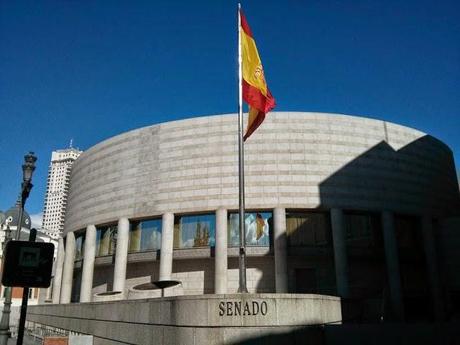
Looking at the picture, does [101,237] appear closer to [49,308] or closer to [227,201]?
[49,308]

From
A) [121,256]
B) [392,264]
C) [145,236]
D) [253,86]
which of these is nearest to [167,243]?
[145,236]

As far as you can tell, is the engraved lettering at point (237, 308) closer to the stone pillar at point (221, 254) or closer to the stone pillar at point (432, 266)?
the stone pillar at point (221, 254)

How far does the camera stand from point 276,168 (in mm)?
36781

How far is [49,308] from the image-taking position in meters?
31.8


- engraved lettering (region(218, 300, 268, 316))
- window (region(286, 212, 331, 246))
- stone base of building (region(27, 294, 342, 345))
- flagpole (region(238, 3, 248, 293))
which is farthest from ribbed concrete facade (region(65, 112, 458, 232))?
engraved lettering (region(218, 300, 268, 316))

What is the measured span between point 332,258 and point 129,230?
18602 mm

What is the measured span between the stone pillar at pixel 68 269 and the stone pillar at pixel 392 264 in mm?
30749

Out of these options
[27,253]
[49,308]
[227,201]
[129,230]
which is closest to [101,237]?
[129,230]

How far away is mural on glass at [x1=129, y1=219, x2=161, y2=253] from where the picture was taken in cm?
3931

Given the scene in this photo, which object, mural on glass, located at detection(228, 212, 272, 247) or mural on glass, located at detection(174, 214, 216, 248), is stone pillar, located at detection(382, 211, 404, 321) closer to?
mural on glass, located at detection(228, 212, 272, 247)

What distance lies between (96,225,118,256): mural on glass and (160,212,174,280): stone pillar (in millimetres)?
7337

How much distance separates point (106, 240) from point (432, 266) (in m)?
30.4

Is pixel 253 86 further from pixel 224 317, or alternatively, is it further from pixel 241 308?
pixel 224 317

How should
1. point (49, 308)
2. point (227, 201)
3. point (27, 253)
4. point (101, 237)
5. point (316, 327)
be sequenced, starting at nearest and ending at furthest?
point (27, 253)
point (316, 327)
point (49, 308)
point (227, 201)
point (101, 237)
